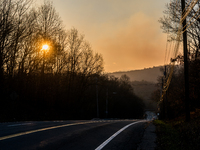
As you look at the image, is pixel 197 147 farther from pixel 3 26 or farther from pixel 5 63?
pixel 5 63

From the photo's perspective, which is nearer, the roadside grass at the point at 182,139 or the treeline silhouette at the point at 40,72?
the roadside grass at the point at 182,139

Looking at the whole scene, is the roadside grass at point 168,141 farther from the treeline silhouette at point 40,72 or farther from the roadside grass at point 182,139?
the treeline silhouette at point 40,72

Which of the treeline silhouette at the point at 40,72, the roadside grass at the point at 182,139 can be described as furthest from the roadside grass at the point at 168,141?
the treeline silhouette at the point at 40,72

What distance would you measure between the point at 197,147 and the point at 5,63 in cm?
2472

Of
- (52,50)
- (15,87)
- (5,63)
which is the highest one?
(52,50)

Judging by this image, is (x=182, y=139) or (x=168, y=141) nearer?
(x=168, y=141)

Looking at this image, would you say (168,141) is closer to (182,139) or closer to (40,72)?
(182,139)

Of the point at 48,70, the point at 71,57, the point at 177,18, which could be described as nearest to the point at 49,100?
the point at 48,70

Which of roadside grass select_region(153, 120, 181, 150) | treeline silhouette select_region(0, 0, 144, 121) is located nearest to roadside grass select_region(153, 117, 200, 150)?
roadside grass select_region(153, 120, 181, 150)

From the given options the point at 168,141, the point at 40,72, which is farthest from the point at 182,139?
the point at 40,72

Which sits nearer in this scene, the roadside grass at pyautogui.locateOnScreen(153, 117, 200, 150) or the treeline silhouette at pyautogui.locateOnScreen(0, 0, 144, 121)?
the roadside grass at pyautogui.locateOnScreen(153, 117, 200, 150)

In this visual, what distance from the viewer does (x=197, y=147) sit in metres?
7.50

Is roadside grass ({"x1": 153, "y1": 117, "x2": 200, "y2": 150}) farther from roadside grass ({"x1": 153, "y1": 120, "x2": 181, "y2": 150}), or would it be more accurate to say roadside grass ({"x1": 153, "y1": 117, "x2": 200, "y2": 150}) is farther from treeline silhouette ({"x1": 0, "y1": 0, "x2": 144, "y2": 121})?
treeline silhouette ({"x1": 0, "y1": 0, "x2": 144, "y2": 121})

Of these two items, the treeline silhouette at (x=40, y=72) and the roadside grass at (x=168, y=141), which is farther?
the treeline silhouette at (x=40, y=72)
